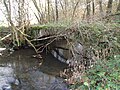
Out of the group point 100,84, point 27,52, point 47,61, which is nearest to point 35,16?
point 27,52

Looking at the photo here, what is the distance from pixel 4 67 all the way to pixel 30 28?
3.76m

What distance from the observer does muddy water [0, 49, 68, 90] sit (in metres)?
6.57

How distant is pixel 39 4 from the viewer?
14.5 m

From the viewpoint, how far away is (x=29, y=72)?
797cm

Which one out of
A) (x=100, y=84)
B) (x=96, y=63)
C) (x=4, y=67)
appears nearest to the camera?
(x=100, y=84)

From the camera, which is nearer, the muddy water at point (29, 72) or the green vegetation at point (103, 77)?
the green vegetation at point (103, 77)

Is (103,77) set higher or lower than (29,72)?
higher

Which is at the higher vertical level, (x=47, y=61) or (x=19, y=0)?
(x=19, y=0)

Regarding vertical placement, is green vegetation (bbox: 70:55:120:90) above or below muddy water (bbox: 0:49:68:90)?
above

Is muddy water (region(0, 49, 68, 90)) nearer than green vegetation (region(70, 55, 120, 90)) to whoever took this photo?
No

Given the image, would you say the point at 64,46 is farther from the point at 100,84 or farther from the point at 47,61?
the point at 100,84

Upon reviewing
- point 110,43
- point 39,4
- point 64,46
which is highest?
point 39,4

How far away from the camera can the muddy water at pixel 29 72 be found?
6566 mm

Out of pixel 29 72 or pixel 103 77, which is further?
pixel 29 72
